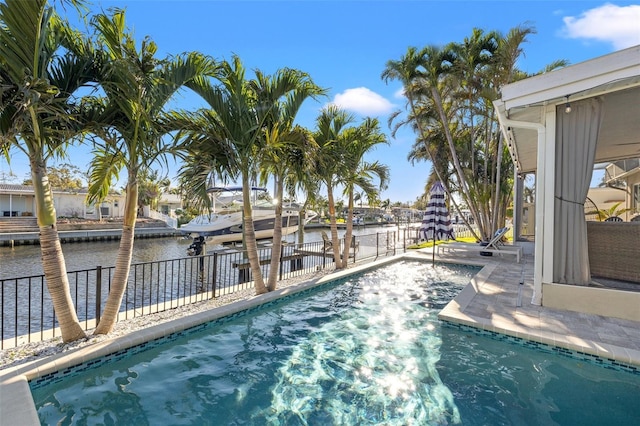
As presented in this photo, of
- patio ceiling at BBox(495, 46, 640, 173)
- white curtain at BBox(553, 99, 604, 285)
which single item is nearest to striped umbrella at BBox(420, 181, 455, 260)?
patio ceiling at BBox(495, 46, 640, 173)

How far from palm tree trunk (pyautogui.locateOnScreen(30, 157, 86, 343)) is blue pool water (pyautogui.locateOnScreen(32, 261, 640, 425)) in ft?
2.62

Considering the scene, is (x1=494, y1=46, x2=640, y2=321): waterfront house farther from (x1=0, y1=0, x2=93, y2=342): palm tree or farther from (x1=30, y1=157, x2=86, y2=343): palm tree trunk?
(x1=30, y1=157, x2=86, y2=343): palm tree trunk

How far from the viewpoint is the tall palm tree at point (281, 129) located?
562 centimetres

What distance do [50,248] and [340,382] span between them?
3.58 metres

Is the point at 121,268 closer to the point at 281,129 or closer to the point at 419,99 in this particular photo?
the point at 281,129

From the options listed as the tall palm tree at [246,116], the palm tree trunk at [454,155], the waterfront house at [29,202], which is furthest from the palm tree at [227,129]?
the waterfront house at [29,202]

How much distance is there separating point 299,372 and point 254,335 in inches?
51.0

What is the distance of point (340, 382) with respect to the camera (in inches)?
132

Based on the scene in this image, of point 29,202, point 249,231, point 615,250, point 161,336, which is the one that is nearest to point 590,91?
point 615,250

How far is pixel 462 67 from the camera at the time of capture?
1286 centimetres

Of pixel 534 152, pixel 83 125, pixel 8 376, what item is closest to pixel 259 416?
pixel 8 376

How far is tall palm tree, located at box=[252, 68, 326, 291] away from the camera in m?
5.62

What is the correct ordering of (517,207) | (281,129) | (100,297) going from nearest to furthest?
(100,297)
(281,129)
(517,207)

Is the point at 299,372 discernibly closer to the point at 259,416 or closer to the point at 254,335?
the point at 259,416
